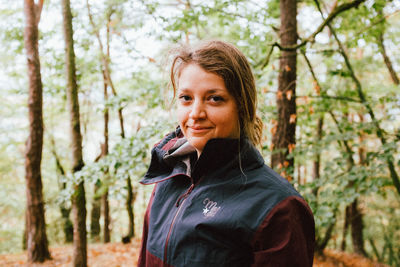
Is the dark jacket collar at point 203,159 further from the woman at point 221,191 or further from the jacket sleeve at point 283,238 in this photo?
the jacket sleeve at point 283,238

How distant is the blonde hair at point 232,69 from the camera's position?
51.0 inches

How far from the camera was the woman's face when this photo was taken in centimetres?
127

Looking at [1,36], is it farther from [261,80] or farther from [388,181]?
[388,181]

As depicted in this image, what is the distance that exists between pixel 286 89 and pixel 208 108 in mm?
3421

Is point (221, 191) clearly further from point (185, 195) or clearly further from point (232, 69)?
point (232, 69)

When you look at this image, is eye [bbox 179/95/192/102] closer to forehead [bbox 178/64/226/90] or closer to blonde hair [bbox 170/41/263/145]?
forehead [bbox 178/64/226/90]

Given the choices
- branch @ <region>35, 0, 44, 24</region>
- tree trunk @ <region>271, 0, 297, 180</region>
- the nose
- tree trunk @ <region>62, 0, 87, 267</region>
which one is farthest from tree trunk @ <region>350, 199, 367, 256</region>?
branch @ <region>35, 0, 44, 24</region>

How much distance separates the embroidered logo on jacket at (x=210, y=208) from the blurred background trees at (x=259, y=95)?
0.89m

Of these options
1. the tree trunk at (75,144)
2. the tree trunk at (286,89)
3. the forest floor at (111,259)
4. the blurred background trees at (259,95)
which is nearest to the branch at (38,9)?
the blurred background trees at (259,95)

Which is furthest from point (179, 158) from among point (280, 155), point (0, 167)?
point (0, 167)

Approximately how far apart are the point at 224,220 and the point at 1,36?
8628 millimetres

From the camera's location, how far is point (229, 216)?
1.11 metres

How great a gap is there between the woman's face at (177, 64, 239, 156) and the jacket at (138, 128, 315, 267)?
2.3 inches

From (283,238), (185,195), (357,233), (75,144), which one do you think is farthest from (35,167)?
(357,233)
